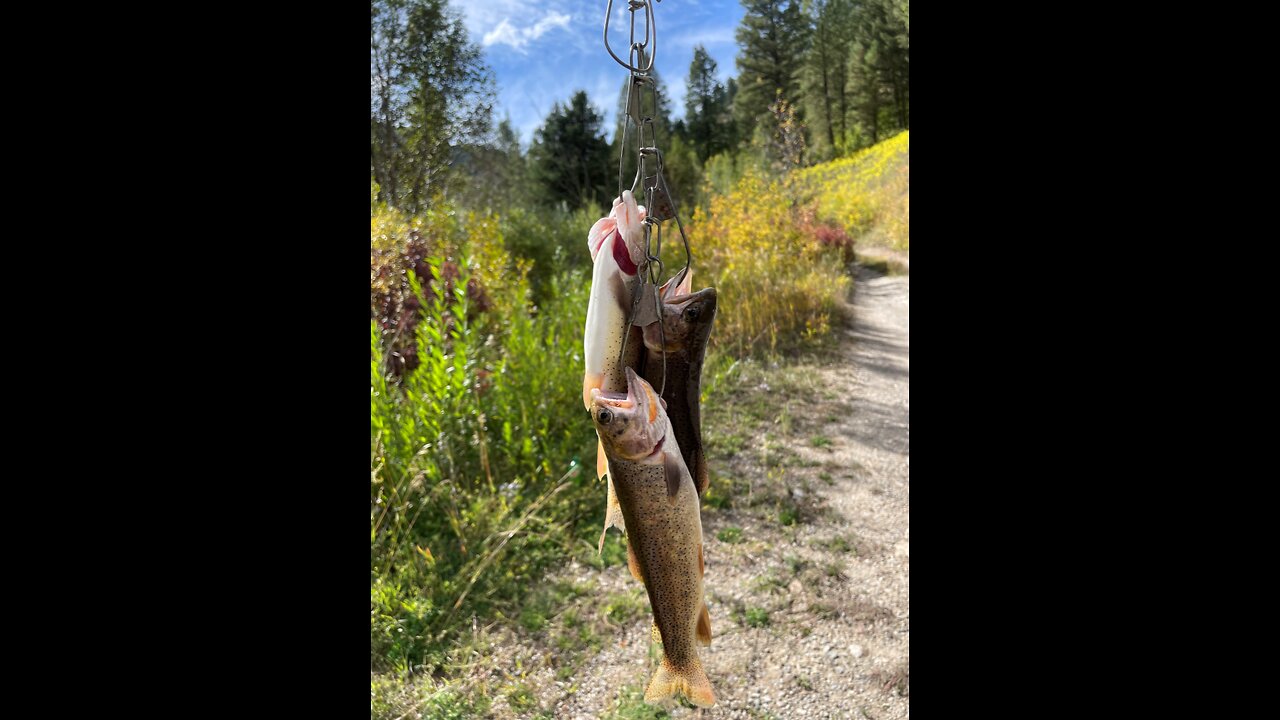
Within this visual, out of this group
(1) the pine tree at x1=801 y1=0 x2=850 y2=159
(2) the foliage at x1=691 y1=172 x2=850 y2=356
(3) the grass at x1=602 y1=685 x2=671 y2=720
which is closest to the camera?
(3) the grass at x1=602 y1=685 x2=671 y2=720

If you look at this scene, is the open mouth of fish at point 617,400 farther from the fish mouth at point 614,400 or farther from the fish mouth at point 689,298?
the fish mouth at point 689,298

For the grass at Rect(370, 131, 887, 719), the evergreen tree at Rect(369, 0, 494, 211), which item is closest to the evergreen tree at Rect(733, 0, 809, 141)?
the evergreen tree at Rect(369, 0, 494, 211)

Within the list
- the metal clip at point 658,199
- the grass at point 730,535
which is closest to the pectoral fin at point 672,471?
the metal clip at point 658,199

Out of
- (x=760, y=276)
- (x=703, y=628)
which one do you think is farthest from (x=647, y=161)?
(x=760, y=276)

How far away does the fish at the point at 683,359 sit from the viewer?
5.05 feet

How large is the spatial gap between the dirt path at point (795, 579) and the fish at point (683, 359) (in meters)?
1.74

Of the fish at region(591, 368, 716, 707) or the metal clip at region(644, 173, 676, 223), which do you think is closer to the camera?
the fish at region(591, 368, 716, 707)

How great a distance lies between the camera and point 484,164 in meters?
16.8

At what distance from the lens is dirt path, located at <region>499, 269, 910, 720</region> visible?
3.12 meters

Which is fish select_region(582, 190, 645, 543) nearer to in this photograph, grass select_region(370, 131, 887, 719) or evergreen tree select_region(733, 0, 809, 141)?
grass select_region(370, 131, 887, 719)

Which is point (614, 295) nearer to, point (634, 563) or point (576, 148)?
point (634, 563)

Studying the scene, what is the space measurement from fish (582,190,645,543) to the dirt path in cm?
196

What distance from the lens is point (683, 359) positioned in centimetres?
157
